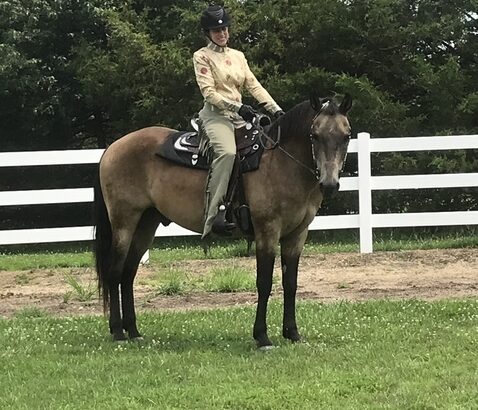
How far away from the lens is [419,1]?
17.4 meters

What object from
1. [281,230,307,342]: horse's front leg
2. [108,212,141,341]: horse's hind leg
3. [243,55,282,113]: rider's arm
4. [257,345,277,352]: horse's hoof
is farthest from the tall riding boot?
[257,345,277,352]: horse's hoof

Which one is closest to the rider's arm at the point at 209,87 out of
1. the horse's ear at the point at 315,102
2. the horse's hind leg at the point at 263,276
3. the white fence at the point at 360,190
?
the horse's ear at the point at 315,102

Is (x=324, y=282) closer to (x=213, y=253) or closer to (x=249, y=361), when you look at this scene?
(x=213, y=253)

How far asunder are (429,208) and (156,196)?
9269 millimetres

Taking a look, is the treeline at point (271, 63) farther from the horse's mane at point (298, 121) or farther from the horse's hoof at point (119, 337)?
the horse's hoof at point (119, 337)

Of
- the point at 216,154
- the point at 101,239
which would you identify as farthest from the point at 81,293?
the point at 216,154

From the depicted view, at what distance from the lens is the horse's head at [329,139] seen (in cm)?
596

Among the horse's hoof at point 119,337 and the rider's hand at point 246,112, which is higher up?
the rider's hand at point 246,112

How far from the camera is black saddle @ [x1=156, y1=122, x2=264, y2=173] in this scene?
659cm

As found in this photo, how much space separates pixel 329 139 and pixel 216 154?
104cm

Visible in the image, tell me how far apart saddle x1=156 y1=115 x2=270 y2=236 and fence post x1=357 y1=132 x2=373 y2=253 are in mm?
5353

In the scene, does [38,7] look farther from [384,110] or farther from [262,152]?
[262,152]

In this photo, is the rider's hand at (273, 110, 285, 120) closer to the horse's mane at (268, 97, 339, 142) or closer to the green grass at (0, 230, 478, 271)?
the horse's mane at (268, 97, 339, 142)

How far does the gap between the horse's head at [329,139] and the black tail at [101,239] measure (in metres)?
2.43
